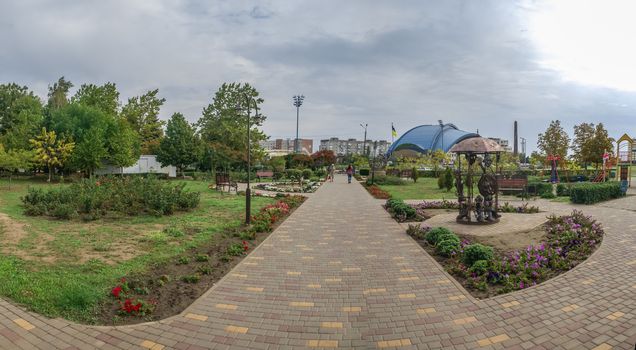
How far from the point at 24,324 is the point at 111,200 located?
7986 millimetres

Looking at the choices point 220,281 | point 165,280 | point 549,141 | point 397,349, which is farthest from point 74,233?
point 549,141

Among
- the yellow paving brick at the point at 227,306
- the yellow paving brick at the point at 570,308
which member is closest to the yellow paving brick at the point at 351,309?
the yellow paving brick at the point at 227,306

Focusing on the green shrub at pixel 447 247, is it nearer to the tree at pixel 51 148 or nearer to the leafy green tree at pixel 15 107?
the tree at pixel 51 148

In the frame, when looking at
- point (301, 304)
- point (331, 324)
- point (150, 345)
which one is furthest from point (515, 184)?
point (150, 345)

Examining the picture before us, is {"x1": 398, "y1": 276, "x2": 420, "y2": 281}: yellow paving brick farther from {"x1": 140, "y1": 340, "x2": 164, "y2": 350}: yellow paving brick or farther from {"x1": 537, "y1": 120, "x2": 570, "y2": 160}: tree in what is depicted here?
{"x1": 537, "y1": 120, "x2": 570, "y2": 160}: tree

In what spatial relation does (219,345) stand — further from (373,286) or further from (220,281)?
(373,286)

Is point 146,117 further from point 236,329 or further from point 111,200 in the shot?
point 236,329

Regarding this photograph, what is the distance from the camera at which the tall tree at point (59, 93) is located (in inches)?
1950

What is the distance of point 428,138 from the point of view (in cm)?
8162

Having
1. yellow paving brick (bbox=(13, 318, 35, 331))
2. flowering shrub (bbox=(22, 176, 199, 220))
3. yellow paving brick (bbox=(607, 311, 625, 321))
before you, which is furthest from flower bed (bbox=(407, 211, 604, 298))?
flowering shrub (bbox=(22, 176, 199, 220))

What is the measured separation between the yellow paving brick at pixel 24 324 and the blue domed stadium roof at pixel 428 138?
77885mm

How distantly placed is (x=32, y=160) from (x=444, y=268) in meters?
29.3

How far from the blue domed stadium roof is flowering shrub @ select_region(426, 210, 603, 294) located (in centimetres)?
7221

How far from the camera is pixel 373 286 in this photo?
5129 millimetres
